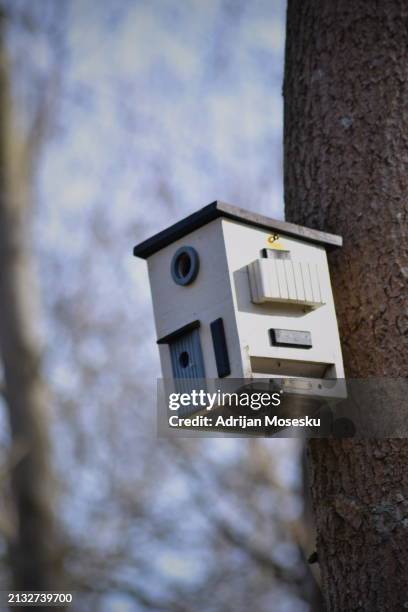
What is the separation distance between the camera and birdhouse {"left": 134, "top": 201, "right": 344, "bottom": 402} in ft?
9.54

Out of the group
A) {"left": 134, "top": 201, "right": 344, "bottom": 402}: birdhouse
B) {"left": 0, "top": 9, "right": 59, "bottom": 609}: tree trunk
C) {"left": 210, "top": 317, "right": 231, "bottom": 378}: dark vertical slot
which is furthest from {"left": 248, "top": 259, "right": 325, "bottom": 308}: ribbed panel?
{"left": 0, "top": 9, "right": 59, "bottom": 609}: tree trunk

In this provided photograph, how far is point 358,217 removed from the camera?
308cm

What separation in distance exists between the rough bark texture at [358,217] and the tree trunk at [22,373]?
6.22 feet

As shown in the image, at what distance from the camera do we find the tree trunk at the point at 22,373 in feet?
14.9

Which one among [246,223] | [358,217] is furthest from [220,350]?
[358,217]

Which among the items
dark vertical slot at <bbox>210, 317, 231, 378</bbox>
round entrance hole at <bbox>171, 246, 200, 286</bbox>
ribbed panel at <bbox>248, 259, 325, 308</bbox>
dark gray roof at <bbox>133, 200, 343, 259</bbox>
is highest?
dark gray roof at <bbox>133, 200, 343, 259</bbox>

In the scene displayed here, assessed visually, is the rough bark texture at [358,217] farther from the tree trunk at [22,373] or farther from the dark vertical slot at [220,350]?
the tree trunk at [22,373]

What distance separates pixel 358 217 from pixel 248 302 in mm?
408

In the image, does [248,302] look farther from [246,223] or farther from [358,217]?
[358,217]

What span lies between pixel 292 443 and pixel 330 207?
522 cm

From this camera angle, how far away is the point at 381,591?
2727 millimetres

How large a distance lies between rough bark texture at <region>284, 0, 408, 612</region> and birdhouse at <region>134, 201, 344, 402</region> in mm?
77

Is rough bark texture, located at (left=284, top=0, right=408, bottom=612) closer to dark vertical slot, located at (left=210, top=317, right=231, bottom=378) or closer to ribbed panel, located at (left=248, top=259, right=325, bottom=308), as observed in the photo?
ribbed panel, located at (left=248, top=259, right=325, bottom=308)

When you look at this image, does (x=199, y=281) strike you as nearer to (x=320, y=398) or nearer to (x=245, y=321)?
(x=245, y=321)
